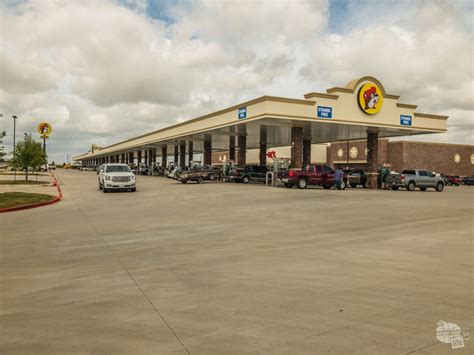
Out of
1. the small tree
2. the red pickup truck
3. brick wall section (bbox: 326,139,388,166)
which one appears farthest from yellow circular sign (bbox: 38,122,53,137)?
brick wall section (bbox: 326,139,388,166)

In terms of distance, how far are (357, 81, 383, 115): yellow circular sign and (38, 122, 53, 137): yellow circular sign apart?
35620mm

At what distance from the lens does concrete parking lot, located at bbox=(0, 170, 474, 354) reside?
391cm

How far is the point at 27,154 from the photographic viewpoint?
31500 millimetres

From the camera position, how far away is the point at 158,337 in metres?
3.93

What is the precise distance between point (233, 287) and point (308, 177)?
A: 2421 cm

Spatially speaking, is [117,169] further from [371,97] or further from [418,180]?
[418,180]

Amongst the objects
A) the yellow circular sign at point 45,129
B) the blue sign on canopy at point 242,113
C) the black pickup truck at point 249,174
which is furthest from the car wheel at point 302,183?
the yellow circular sign at point 45,129

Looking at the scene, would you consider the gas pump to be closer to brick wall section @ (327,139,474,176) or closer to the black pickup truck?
the black pickup truck

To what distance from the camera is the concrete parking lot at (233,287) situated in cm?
391

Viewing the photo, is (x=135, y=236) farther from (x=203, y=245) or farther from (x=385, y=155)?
(x=385, y=155)

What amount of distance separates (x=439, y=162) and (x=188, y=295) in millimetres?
65730

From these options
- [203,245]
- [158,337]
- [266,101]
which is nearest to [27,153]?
[266,101]
